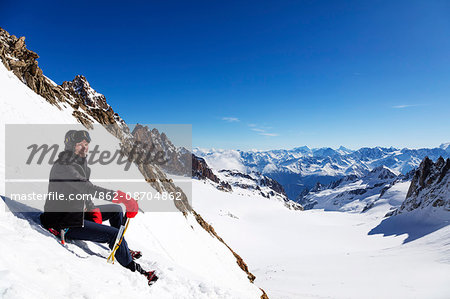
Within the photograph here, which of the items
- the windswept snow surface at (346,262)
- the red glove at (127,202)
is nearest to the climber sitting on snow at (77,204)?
A: the red glove at (127,202)

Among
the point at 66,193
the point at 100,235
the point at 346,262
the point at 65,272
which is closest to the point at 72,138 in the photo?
the point at 66,193

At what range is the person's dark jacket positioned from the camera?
490 cm

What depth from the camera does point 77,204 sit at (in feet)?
16.6

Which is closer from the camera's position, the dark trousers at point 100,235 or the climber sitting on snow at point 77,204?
the climber sitting on snow at point 77,204

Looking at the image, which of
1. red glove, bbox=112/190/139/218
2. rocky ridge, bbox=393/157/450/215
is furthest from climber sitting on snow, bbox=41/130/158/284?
rocky ridge, bbox=393/157/450/215

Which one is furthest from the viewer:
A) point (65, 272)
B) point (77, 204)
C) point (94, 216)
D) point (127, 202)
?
point (94, 216)

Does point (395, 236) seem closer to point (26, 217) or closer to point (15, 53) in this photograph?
point (26, 217)

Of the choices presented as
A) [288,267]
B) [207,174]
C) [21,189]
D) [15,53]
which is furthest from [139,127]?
[21,189]

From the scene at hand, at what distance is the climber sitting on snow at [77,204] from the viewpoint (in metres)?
4.94

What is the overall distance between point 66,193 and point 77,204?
352mm

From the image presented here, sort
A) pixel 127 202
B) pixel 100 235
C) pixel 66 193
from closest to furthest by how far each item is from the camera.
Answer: pixel 66 193, pixel 100 235, pixel 127 202

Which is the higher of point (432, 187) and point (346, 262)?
point (432, 187)

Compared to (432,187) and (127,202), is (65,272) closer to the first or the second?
(127,202)

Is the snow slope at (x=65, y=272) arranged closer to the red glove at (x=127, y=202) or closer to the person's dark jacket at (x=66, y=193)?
the person's dark jacket at (x=66, y=193)
